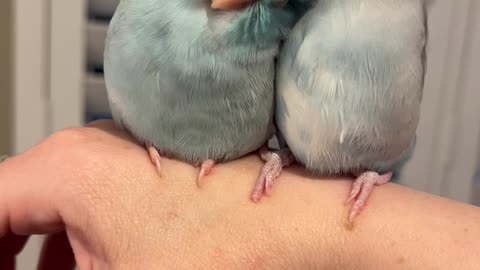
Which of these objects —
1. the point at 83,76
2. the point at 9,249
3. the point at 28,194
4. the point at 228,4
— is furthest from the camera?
the point at 83,76

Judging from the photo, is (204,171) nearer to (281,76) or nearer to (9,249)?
(281,76)

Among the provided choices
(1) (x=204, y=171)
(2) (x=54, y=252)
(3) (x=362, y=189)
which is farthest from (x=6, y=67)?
(3) (x=362, y=189)

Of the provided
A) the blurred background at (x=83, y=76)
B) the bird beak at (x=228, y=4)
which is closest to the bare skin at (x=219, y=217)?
the bird beak at (x=228, y=4)

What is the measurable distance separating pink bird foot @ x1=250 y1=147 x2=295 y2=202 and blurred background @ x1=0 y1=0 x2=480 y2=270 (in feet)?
2.00

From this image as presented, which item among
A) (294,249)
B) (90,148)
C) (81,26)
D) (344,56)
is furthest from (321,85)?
(81,26)

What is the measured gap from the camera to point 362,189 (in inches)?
22.8

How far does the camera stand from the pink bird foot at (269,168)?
1.94 feet

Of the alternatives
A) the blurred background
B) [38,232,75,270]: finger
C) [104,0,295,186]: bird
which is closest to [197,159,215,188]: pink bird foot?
[104,0,295,186]: bird

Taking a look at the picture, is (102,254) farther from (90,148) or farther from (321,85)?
(321,85)

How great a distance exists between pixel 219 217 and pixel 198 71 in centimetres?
14

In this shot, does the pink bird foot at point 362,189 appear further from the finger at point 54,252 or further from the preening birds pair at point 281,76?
the finger at point 54,252

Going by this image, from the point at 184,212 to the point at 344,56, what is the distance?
0.21m

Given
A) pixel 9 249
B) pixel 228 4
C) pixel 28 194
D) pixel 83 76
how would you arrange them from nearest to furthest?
pixel 228 4 → pixel 28 194 → pixel 9 249 → pixel 83 76

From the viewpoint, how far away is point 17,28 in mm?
1151
